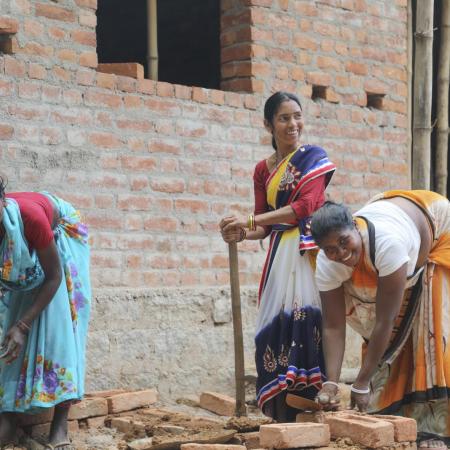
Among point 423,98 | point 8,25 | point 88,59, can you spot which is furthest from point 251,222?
point 423,98

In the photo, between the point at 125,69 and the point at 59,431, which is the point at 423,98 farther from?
the point at 59,431

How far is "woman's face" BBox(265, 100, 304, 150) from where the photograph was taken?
5105 mm

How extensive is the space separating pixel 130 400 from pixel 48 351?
3.01 ft

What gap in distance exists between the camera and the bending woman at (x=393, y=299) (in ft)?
13.6

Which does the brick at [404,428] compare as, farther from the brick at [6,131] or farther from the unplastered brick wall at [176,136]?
the brick at [6,131]

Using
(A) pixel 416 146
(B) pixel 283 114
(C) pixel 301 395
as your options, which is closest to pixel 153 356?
(C) pixel 301 395

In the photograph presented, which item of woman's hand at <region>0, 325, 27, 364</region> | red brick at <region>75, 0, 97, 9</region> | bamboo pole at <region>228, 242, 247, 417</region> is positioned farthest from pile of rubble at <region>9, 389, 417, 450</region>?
red brick at <region>75, 0, 97, 9</region>

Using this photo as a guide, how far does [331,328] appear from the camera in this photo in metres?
4.54

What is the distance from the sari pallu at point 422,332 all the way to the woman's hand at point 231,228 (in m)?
0.83

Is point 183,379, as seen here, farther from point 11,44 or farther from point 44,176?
point 11,44

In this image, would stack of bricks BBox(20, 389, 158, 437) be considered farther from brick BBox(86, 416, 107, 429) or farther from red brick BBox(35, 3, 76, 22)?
red brick BBox(35, 3, 76, 22)

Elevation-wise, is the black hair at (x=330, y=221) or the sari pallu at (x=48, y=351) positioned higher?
the black hair at (x=330, y=221)

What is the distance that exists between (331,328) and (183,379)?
2074 millimetres

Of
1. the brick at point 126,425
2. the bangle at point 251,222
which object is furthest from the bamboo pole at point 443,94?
the brick at point 126,425
